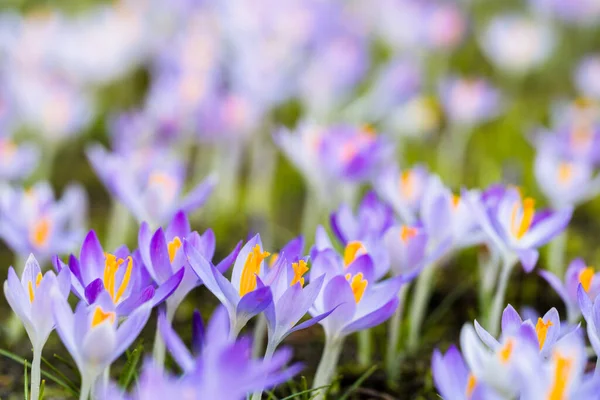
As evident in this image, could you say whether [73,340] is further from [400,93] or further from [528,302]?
[400,93]

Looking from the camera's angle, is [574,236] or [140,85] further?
[140,85]

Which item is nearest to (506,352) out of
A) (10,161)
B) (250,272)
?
(250,272)

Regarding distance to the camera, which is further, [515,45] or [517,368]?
[515,45]

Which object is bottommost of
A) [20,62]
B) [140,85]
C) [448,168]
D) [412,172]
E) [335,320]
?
[335,320]

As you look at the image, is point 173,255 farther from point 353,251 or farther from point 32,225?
point 32,225

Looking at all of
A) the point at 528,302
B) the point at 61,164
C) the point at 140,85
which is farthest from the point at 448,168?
the point at 140,85

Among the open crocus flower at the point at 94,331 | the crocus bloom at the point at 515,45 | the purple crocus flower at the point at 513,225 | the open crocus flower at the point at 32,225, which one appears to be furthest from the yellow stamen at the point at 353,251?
the crocus bloom at the point at 515,45
